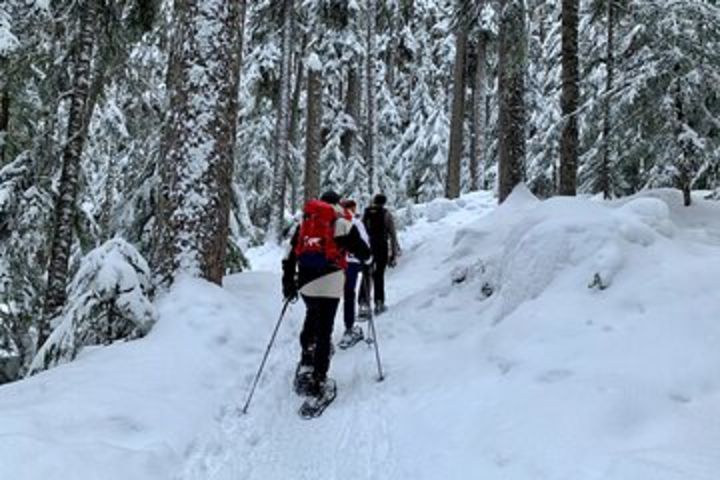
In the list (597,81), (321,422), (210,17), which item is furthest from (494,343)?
(597,81)

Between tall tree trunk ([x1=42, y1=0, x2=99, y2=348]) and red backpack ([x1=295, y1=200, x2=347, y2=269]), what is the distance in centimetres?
506

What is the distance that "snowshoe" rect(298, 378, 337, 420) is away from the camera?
6402mm

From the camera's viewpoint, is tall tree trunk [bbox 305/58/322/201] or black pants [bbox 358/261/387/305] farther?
tall tree trunk [bbox 305/58/322/201]

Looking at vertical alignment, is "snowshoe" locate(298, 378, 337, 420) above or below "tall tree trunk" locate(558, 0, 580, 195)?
below

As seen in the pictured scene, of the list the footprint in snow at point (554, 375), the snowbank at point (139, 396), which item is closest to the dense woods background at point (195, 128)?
the snowbank at point (139, 396)

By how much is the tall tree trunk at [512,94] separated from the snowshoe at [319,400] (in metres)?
8.03

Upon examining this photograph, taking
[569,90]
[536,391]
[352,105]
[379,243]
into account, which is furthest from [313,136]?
[536,391]

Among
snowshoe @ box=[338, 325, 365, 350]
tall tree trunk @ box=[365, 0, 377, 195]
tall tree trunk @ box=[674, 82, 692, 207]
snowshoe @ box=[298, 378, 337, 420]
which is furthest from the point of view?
tall tree trunk @ box=[365, 0, 377, 195]

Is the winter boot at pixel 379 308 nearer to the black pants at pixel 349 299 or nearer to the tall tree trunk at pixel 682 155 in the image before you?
the black pants at pixel 349 299

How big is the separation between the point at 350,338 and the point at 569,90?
6.00m

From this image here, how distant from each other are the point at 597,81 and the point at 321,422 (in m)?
18.1

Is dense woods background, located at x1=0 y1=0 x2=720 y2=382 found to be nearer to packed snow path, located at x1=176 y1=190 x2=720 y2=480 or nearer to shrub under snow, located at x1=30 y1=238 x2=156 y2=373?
shrub under snow, located at x1=30 y1=238 x2=156 y2=373

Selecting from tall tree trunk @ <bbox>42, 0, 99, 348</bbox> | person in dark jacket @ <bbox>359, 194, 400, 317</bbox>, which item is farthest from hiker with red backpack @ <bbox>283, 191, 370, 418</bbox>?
tall tree trunk @ <bbox>42, 0, 99, 348</bbox>

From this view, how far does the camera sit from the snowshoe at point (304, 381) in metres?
6.78
